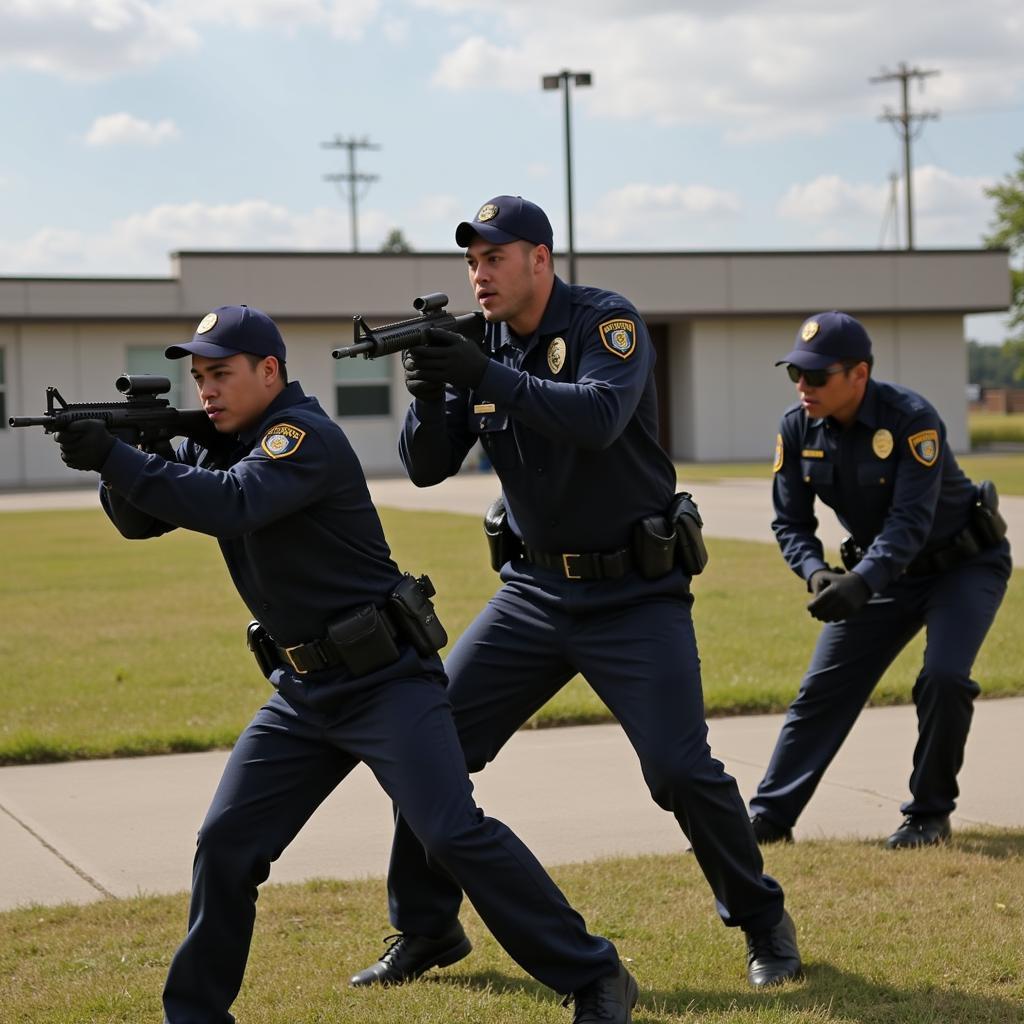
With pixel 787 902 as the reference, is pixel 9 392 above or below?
above

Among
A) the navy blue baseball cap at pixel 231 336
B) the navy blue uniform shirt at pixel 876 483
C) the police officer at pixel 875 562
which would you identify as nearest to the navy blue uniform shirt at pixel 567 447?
the navy blue baseball cap at pixel 231 336

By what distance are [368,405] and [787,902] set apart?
34.6m

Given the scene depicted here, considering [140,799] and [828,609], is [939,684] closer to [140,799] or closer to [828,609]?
[828,609]

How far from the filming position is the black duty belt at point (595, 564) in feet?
15.3

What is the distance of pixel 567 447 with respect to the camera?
4.62 meters

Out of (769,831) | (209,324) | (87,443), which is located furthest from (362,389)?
(87,443)

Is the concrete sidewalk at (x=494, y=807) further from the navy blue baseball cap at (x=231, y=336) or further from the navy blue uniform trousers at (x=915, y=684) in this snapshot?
the navy blue baseball cap at (x=231, y=336)

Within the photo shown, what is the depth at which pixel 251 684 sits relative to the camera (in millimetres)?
9438

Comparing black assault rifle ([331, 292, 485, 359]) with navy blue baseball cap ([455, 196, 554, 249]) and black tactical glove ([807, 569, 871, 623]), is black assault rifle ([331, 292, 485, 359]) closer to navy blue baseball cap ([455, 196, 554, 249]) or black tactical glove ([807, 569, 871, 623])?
navy blue baseball cap ([455, 196, 554, 249])

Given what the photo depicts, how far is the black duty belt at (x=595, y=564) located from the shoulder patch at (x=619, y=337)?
0.58 meters

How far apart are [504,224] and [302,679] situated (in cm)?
137

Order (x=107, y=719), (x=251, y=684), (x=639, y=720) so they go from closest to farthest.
Answer: (x=639, y=720)
(x=107, y=719)
(x=251, y=684)

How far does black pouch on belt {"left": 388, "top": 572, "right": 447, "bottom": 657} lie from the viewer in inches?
163

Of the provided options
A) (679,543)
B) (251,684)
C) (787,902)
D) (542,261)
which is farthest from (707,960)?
(251,684)
